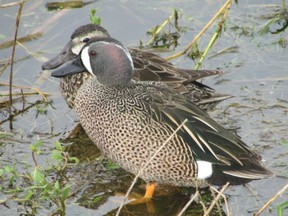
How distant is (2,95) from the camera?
24.1 feet

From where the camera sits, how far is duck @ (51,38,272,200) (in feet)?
19.2

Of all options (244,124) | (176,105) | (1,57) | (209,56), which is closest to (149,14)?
(209,56)

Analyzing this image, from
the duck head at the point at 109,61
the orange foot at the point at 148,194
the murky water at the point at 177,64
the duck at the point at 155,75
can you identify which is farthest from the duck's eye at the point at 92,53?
the orange foot at the point at 148,194

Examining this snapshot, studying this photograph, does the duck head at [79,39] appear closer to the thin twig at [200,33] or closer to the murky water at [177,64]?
the murky water at [177,64]

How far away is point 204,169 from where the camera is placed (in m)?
5.92

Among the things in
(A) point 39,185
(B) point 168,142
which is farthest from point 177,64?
(A) point 39,185

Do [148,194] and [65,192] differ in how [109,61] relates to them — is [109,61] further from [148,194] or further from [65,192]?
[65,192]

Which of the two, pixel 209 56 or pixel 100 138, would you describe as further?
pixel 209 56

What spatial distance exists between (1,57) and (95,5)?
1334 millimetres

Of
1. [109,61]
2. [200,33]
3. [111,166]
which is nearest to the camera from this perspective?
[109,61]

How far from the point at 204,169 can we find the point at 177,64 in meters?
2.20

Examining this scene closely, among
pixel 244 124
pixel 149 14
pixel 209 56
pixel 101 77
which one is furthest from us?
pixel 149 14

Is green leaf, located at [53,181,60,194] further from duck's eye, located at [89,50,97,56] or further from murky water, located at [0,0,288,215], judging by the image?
duck's eye, located at [89,50,97,56]

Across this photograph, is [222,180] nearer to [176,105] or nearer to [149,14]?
[176,105]
